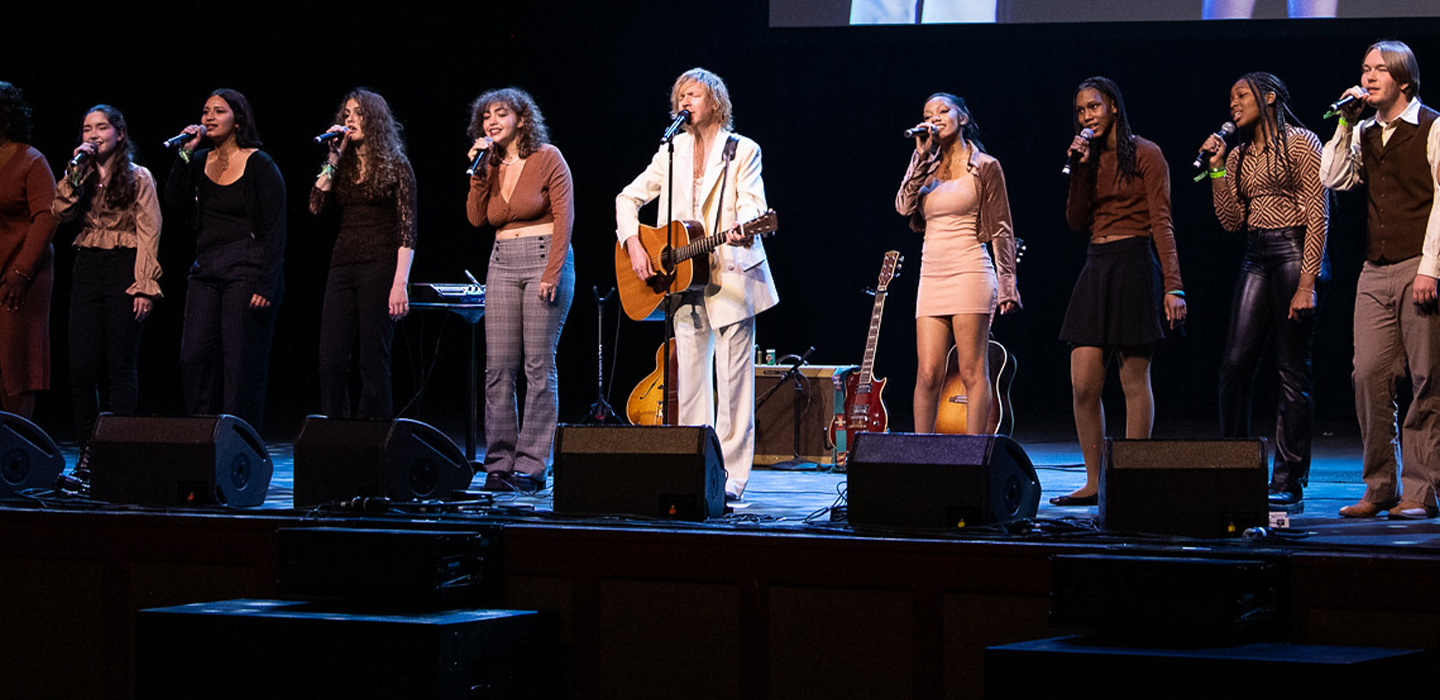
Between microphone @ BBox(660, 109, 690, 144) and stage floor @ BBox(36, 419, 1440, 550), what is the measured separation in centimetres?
121

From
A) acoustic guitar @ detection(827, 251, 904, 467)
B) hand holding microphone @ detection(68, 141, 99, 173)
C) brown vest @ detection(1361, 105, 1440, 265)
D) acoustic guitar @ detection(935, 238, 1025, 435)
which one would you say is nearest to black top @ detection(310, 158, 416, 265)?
hand holding microphone @ detection(68, 141, 99, 173)

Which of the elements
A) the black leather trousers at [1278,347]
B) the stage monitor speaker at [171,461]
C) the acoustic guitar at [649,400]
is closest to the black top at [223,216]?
the stage monitor speaker at [171,461]

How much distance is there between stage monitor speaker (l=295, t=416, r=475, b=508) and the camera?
3.75m

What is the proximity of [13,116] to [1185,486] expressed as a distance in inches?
171

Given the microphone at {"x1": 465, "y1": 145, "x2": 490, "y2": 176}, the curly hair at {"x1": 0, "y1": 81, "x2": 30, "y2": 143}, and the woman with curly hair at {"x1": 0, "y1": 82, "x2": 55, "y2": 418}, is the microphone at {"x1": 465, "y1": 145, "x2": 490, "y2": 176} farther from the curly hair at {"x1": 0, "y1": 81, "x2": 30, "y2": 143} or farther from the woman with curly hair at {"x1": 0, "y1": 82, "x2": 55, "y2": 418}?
the curly hair at {"x1": 0, "y1": 81, "x2": 30, "y2": 143}

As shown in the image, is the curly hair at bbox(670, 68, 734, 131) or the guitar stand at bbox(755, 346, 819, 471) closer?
the curly hair at bbox(670, 68, 734, 131)

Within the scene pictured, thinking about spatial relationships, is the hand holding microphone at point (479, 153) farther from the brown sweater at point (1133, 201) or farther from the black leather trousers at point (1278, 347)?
the black leather trousers at point (1278, 347)

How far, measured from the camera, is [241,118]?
199 inches

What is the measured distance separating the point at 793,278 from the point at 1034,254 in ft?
5.37

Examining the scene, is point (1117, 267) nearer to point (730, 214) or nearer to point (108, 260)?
point (730, 214)

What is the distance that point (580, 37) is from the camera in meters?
9.32

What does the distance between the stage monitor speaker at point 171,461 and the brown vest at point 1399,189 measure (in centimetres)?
347

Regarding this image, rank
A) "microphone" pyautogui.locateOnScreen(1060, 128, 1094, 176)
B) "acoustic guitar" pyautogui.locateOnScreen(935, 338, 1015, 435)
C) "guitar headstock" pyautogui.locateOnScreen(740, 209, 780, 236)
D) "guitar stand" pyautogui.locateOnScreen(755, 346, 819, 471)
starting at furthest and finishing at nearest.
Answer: "guitar stand" pyautogui.locateOnScreen(755, 346, 819, 471) → "acoustic guitar" pyautogui.locateOnScreen(935, 338, 1015, 435) → "microphone" pyautogui.locateOnScreen(1060, 128, 1094, 176) → "guitar headstock" pyautogui.locateOnScreen(740, 209, 780, 236)

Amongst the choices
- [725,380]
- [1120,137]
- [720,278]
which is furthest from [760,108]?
[725,380]
